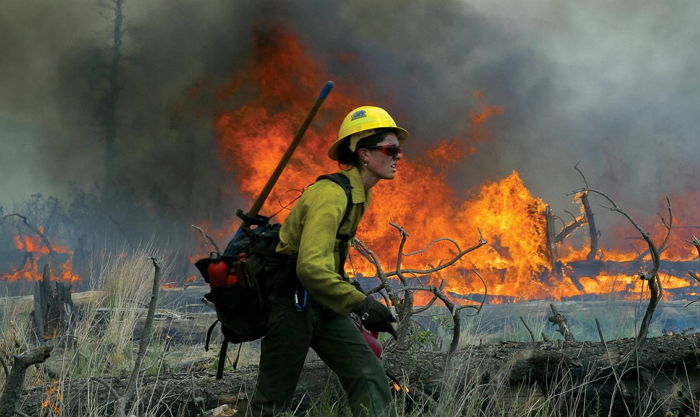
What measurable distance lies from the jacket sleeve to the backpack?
0.17 meters

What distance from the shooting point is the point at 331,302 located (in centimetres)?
249

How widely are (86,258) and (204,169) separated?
3747 mm

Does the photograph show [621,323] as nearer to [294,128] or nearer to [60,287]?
[60,287]

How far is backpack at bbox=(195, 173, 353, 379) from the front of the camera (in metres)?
2.64

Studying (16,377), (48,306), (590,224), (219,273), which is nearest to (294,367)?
(219,273)

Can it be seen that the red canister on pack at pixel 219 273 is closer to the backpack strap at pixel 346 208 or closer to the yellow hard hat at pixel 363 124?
the backpack strap at pixel 346 208

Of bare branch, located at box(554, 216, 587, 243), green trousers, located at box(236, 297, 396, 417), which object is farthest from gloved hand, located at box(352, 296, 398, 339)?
bare branch, located at box(554, 216, 587, 243)

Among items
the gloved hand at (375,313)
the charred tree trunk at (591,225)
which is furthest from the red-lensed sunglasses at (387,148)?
the charred tree trunk at (591,225)

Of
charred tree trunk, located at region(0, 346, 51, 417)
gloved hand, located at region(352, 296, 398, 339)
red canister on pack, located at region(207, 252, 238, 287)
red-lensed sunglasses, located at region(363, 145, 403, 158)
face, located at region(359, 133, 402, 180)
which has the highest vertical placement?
red-lensed sunglasses, located at region(363, 145, 403, 158)

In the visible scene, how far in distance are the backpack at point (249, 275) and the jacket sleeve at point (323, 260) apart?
0.56 ft

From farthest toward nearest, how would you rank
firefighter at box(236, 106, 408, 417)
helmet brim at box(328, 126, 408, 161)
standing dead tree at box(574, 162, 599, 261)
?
standing dead tree at box(574, 162, 599, 261), helmet brim at box(328, 126, 408, 161), firefighter at box(236, 106, 408, 417)

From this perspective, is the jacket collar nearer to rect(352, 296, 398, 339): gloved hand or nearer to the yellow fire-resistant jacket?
the yellow fire-resistant jacket

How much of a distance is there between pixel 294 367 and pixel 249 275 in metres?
0.44

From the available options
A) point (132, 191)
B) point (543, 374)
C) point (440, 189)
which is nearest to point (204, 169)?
point (132, 191)
